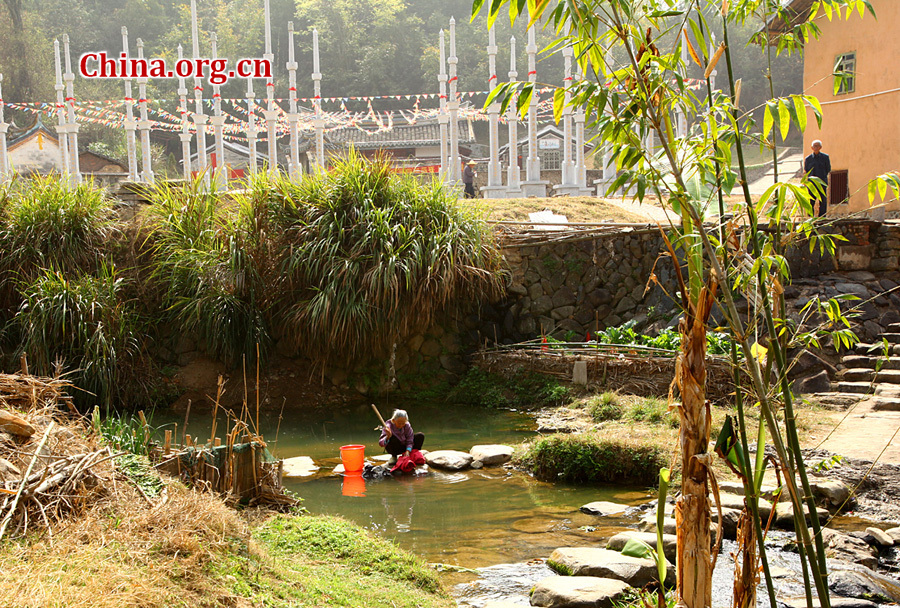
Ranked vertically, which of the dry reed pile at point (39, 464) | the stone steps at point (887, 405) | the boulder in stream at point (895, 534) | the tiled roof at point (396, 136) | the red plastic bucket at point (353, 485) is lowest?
the red plastic bucket at point (353, 485)

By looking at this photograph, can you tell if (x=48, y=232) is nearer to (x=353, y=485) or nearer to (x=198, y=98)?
(x=353, y=485)

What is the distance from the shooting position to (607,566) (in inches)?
173

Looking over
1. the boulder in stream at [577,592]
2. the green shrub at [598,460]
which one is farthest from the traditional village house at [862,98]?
the boulder in stream at [577,592]

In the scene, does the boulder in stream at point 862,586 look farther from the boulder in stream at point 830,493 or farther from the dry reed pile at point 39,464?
the dry reed pile at point 39,464

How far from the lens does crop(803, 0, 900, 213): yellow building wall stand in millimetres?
13742

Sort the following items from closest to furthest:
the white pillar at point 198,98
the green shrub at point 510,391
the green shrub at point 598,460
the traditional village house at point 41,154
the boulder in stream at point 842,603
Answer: the boulder in stream at point 842,603 < the green shrub at point 598,460 < the green shrub at point 510,391 < the white pillar at point 198,98 < the traditional village house at point 41,154

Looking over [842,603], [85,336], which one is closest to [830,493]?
[842,603]

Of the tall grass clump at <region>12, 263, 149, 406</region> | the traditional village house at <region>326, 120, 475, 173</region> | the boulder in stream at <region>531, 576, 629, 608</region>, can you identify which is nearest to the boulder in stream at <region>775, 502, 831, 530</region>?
the boulder in stream at <region>531, 576, 629, 608</region>

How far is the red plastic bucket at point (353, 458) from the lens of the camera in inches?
267

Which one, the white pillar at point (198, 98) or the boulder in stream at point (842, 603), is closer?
the boulder in stream at point (842, 603)

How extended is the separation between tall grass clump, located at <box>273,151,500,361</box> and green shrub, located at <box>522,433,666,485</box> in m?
3.47

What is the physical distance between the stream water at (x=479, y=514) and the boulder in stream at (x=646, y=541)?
0.85 ft

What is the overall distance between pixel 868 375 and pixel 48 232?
34.5ft

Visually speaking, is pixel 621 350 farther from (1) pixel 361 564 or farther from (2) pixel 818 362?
(1) pixel 361 564
